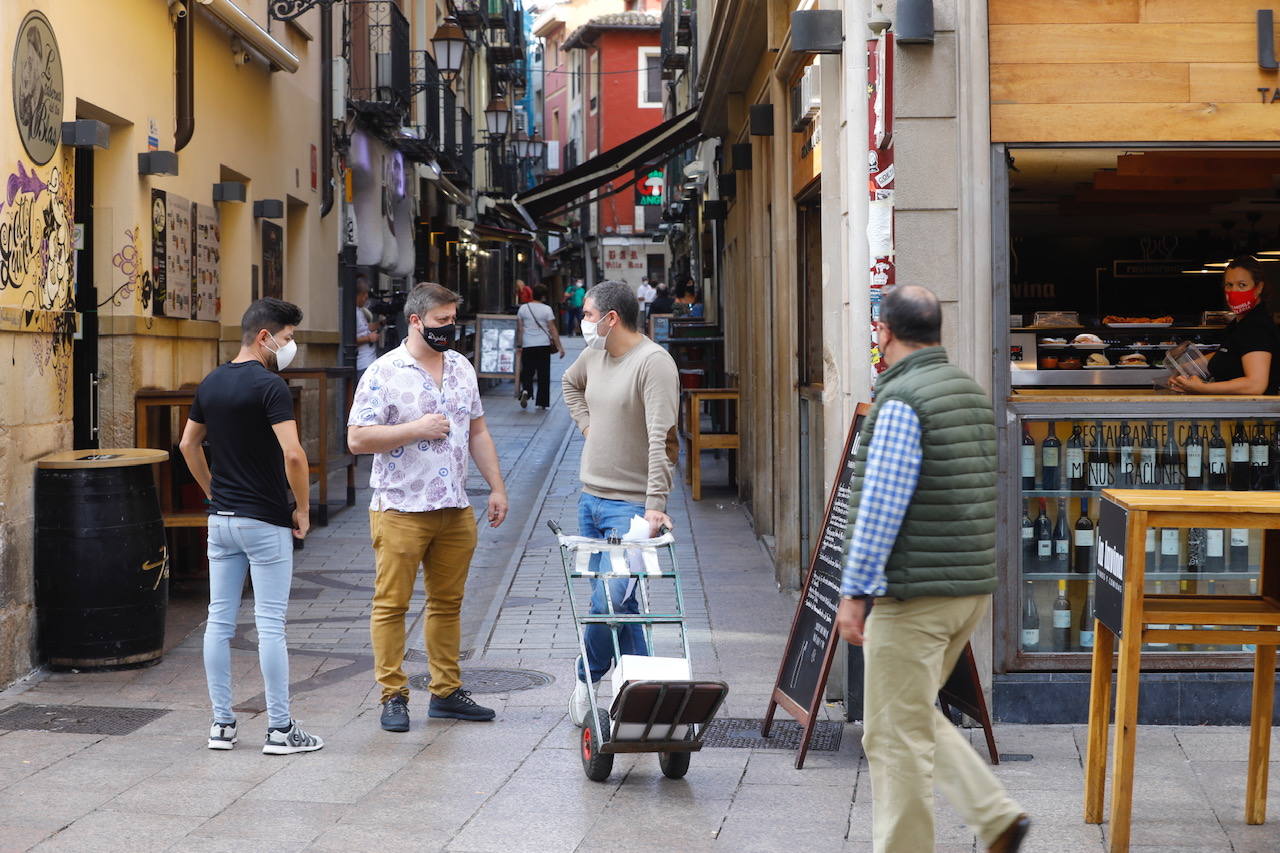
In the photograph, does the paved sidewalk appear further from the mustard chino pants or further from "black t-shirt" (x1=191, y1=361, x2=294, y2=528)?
"black t-shirt" (x1=191, y1=361, x2=294, y2=528)

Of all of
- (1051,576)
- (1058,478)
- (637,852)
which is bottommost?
(637,852)

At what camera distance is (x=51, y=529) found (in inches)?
307

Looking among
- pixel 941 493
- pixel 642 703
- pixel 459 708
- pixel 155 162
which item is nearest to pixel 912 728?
pixel 941 493

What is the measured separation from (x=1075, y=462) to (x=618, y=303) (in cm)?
219

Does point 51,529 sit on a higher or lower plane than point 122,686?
higher

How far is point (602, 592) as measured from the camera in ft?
21.1

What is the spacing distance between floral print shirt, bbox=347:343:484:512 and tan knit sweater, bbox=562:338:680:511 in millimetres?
612

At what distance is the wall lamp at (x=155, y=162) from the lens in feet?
33.1

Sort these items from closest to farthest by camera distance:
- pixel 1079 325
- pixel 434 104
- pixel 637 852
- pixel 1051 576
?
pixel 637 852 < pixel 1051 576 < pixel 1079 325 < pixel 434 104

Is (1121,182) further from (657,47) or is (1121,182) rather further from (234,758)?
(657,47)

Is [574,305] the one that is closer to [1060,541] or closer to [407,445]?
[1060,541]

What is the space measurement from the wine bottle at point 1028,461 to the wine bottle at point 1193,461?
0.70 m

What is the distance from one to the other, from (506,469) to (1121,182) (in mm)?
8552

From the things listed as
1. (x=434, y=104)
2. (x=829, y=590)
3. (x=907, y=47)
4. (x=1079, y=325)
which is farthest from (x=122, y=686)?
(x=434, y=104)
